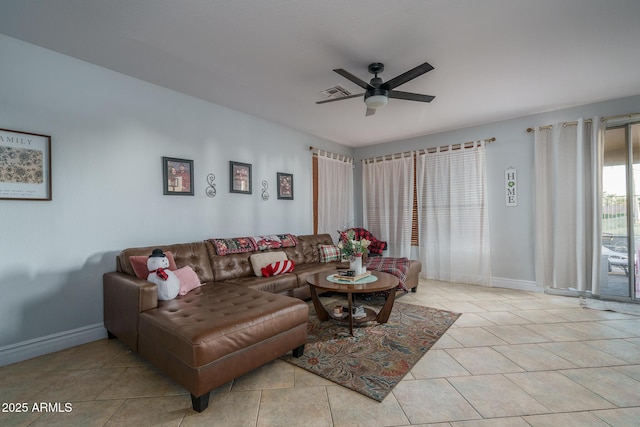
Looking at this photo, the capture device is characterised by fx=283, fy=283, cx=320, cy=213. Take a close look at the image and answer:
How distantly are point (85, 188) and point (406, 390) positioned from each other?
321 centimetres

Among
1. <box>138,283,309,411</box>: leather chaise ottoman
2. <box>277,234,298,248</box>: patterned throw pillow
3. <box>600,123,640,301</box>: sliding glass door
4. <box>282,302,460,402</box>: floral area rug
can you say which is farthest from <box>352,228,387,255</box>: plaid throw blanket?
<box>138,283,309,411</box>: leather chaise ottoman

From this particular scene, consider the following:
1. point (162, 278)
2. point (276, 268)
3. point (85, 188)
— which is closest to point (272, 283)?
point (276, 268)

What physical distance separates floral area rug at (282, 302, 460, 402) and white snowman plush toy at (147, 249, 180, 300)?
3.55 ft

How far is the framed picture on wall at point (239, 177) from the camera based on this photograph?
12.6 ft

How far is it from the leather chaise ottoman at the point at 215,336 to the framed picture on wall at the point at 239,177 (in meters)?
1.83

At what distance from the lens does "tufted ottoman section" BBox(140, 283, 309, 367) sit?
167cm

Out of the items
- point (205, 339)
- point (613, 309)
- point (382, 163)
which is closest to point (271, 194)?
point (382, 163)

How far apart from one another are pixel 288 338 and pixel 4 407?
1.77m

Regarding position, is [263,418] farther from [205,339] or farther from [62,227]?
[62,227]

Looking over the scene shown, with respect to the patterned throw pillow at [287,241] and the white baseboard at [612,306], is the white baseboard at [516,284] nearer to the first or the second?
the white baseboard at [612,306]

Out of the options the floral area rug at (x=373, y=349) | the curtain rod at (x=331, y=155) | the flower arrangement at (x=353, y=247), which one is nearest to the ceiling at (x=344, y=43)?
the curtain rod at (x=331, y=155)

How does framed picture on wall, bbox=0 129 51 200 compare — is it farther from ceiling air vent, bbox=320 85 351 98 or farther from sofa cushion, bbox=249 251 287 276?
ceiling air vent, bbox=320 85 351 98

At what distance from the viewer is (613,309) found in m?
3.32

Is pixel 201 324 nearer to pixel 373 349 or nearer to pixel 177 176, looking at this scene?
pixel 373 349
